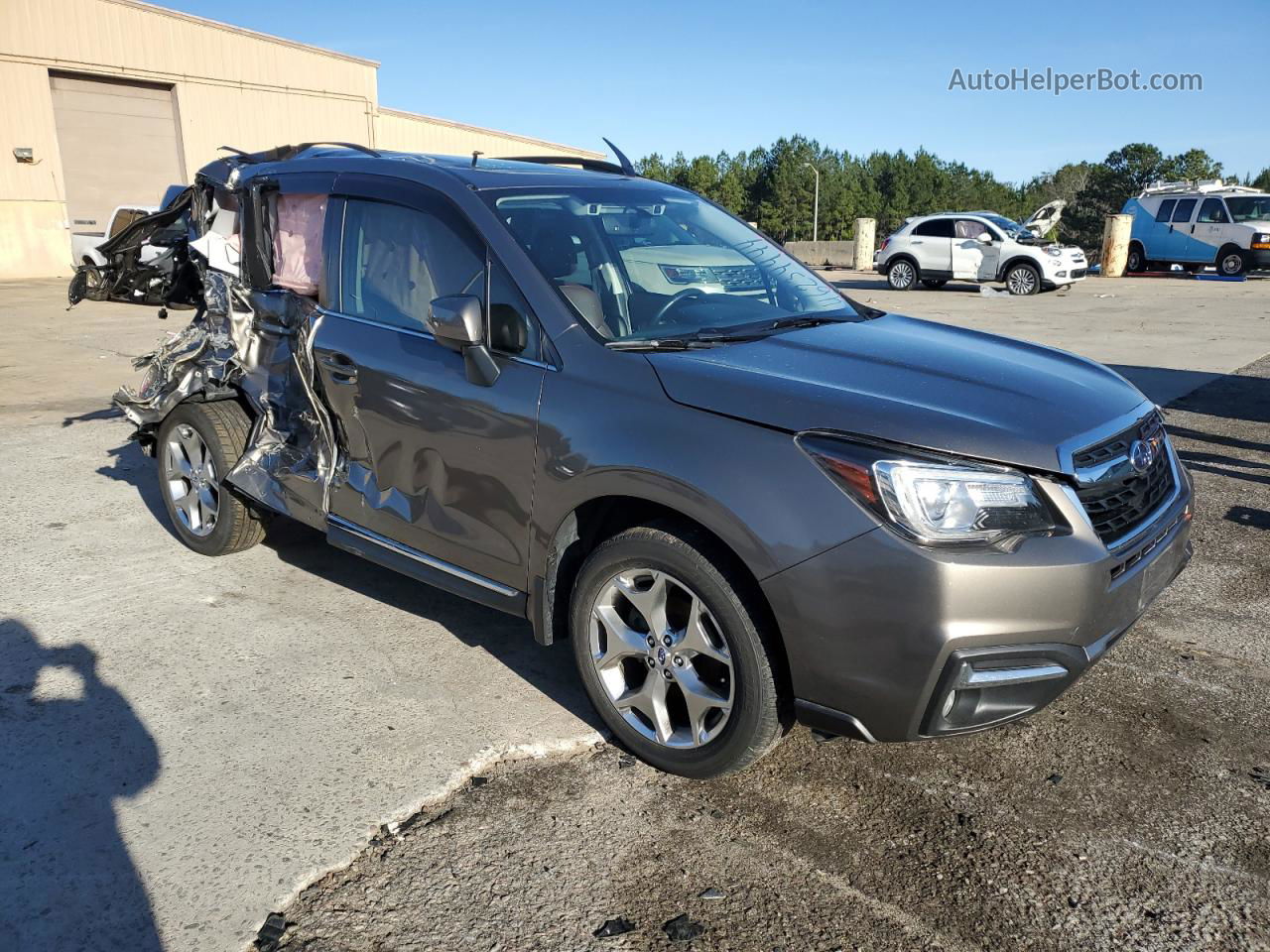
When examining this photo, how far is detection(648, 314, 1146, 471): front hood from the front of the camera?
264cm

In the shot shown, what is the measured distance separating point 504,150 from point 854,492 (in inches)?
1583

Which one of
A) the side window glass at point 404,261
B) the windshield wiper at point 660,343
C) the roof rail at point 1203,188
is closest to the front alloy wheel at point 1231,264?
the roof rail at point 1203,188

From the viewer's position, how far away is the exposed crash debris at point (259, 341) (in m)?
4.20

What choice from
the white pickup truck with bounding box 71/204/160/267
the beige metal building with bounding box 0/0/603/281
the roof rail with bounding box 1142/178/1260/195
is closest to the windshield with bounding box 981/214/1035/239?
the roof rail with bounding box 1142/178/1260/195

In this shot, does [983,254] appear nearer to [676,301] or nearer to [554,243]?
[676,301]

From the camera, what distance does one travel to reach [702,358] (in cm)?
303

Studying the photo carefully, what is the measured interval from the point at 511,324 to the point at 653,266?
65 cm

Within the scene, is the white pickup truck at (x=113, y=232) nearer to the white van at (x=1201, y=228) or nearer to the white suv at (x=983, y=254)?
the white suv at (x=983, y=254)

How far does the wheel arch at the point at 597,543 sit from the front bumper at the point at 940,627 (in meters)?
0.10

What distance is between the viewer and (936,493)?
2.56m

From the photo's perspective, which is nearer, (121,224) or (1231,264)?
(121,224)

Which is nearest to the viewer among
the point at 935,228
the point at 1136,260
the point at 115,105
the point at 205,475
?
the point at 205,475

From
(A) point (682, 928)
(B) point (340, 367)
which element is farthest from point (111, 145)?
(A) point (682, 928)

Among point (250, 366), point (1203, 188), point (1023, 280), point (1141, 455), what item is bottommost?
point (1023, 280)
